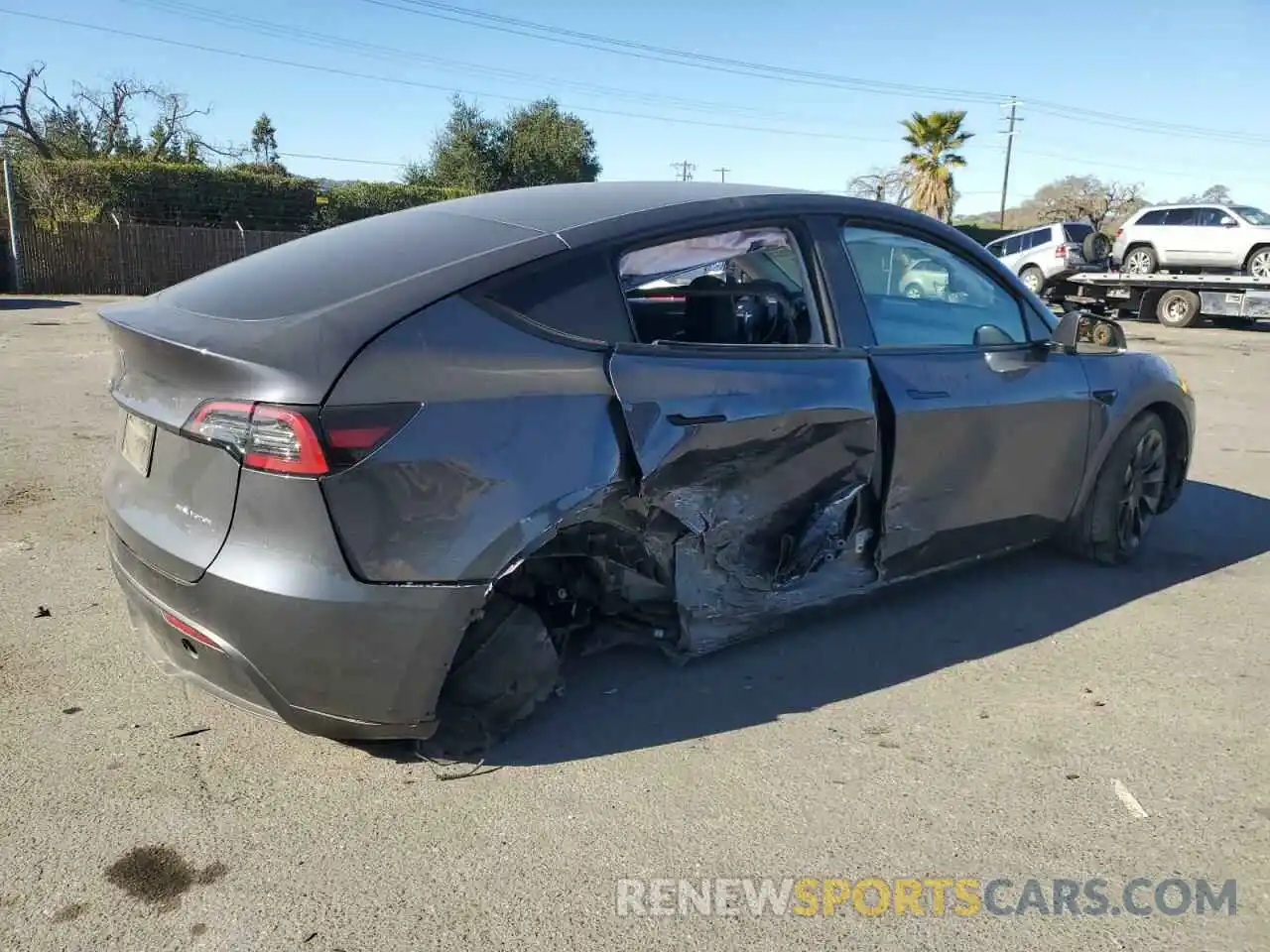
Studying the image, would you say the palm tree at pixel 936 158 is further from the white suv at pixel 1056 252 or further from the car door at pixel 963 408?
the car door at pixel 963 408

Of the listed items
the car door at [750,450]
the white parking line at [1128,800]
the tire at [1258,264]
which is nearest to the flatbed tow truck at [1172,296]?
the tire at [1258,264]

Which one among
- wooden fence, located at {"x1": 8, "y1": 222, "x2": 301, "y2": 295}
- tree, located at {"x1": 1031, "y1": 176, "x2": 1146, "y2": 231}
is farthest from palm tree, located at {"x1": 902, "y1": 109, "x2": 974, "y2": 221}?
wooden fence, located at {"x1": 8, "y1": 222, "x2": 301, "y2": 295}

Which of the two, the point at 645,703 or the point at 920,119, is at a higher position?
the point at 920,119

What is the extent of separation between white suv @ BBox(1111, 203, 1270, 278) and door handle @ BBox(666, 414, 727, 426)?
2151 centimetres

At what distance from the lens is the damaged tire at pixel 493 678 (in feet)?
9.85

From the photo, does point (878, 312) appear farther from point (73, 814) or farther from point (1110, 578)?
point (73, 814)

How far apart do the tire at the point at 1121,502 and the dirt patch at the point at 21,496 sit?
17.8 ft

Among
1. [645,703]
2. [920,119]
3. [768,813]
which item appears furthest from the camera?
[920,119]

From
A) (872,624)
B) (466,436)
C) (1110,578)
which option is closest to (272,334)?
(466,436)

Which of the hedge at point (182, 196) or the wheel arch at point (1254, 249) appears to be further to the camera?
the hedge at point (182, 196)

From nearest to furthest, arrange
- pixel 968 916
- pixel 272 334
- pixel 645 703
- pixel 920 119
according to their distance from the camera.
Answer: pixel 968 916 → pixel 272 334 → pixel 645 703 → pixel 920 119

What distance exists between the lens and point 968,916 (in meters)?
2.45

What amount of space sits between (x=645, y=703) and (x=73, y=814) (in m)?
1.75

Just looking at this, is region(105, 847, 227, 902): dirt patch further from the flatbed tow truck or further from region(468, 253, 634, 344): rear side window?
the flatbed tow truck
